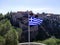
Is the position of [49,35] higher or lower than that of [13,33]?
lower

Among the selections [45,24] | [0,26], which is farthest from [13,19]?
[0,26]

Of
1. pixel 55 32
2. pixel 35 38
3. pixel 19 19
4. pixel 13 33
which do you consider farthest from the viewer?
pixel 19 19

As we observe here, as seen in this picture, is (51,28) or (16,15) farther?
(16,15)

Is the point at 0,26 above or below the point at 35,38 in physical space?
above

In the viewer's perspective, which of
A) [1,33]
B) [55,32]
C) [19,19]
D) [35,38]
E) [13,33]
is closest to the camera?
[13,33]

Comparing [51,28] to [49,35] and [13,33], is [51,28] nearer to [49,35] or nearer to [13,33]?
[49,35]

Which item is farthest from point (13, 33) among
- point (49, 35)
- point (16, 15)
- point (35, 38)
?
point (16, 15)

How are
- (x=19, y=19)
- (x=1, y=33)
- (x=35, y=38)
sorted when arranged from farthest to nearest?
1. (x=19, y=19)
2. (x=35, y=38)
3. (x=1, y=33)

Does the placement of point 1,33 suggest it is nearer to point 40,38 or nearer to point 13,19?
point 40,38

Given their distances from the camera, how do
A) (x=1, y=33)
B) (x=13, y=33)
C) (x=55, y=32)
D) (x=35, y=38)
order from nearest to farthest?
(x=13, y=33), (x=1, y=33), (x=35, y=38), (x=55, y=32)

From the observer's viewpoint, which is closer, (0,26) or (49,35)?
(0,26)
